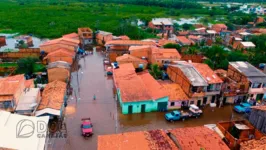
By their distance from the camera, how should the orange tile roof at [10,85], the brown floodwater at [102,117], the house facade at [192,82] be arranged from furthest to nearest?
the house facade at [192,82]
the orange tile roof at [10,85]
the brown floodwater at [102,117]

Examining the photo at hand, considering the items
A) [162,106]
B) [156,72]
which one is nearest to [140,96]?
[162,106]

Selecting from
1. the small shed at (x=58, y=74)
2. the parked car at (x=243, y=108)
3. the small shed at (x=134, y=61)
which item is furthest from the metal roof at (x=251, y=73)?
the small shed at (x=58, y=74)

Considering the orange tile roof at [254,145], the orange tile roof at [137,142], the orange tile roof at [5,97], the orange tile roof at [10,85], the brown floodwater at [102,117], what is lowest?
the brown floodwater at [102,117]

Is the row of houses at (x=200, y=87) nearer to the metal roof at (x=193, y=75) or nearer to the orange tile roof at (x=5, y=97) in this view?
the metal roof at (x=193, y=75)

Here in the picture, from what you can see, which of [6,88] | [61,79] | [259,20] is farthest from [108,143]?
[259,20]

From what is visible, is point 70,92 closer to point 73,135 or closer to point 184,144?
point 73,135

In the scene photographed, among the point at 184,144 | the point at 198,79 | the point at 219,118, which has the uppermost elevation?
the point at 198,79
